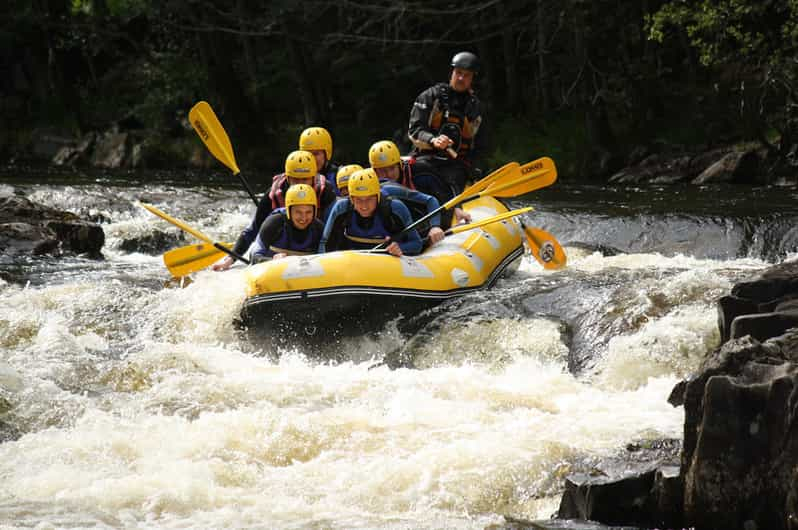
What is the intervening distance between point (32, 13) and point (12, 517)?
1886 cm

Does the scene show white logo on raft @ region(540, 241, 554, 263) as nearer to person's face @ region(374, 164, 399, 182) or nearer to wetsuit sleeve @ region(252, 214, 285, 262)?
person's face @ region(374, 164, 399, 182)

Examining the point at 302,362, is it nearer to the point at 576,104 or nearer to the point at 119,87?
the point at 576,104

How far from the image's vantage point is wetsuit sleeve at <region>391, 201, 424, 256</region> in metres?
7.54

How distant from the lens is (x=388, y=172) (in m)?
8.21

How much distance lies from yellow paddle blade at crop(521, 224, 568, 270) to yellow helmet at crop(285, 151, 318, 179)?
183 cm

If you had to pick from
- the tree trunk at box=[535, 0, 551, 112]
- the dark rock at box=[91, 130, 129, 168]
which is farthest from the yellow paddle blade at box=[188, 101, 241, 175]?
the dark rock at box=[91, 130, 129, 168]

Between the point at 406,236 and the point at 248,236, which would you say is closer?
the point at 406,236

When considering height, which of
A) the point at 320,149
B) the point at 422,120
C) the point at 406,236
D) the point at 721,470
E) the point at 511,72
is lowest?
the point at 721,470

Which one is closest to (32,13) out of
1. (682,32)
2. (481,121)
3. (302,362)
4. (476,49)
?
(476,49)

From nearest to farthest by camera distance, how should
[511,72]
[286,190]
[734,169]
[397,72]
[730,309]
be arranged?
[730,309] → [286,190] → [734,169] → [511,72] → [397,72]

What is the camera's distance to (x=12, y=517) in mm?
4211

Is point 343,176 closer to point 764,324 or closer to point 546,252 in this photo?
point 546,252

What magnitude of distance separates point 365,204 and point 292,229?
55cm

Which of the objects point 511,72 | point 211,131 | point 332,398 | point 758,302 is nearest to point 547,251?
point 211,131
